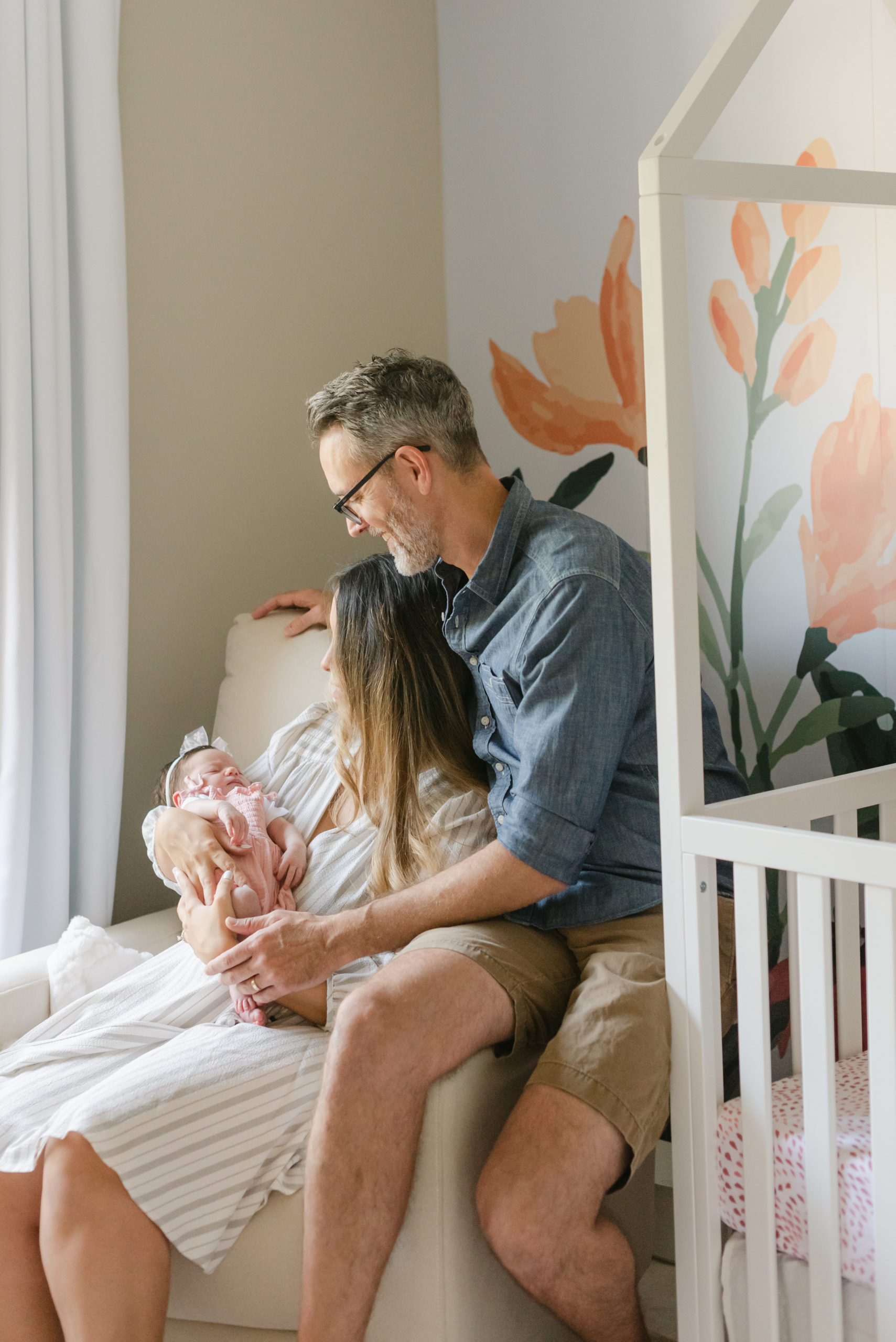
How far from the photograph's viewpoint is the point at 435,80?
2604mm

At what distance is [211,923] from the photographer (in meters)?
1.51

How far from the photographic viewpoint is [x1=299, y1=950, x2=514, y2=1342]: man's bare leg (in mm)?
1158

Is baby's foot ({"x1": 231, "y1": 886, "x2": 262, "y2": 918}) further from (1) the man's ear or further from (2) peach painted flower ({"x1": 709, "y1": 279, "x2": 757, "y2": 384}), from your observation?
(2) peach painted flower ({"x1": 709, "y1": 279, "x2": 757, "y2": 384})

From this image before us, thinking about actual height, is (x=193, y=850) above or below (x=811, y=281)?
below

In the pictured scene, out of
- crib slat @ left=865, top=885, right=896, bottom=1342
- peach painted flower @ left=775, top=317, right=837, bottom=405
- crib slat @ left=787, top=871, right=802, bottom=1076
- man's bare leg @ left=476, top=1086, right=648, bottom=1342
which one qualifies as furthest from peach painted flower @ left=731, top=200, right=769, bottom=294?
man's bare leg @ left=476, top=1086, right=648, bottom=1342

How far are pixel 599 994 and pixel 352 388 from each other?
875 mm

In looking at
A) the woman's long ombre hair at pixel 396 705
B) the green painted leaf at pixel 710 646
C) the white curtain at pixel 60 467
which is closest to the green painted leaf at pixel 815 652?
the green painted leaf at pixel 710 646

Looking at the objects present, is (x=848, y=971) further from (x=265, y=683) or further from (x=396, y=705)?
(x=265, y=683)

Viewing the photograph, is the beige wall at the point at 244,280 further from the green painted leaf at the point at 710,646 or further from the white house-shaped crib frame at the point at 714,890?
the white house-shaped crib frame at the point at 714,890

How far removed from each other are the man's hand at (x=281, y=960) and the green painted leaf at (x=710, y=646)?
0.93 metres

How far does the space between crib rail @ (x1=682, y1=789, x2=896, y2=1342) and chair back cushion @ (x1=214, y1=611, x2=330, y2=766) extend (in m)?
0.88

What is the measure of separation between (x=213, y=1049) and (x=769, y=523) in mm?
1256

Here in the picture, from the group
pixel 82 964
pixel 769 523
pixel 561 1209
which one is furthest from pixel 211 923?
pixel 769 523

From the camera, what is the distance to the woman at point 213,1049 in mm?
1191
